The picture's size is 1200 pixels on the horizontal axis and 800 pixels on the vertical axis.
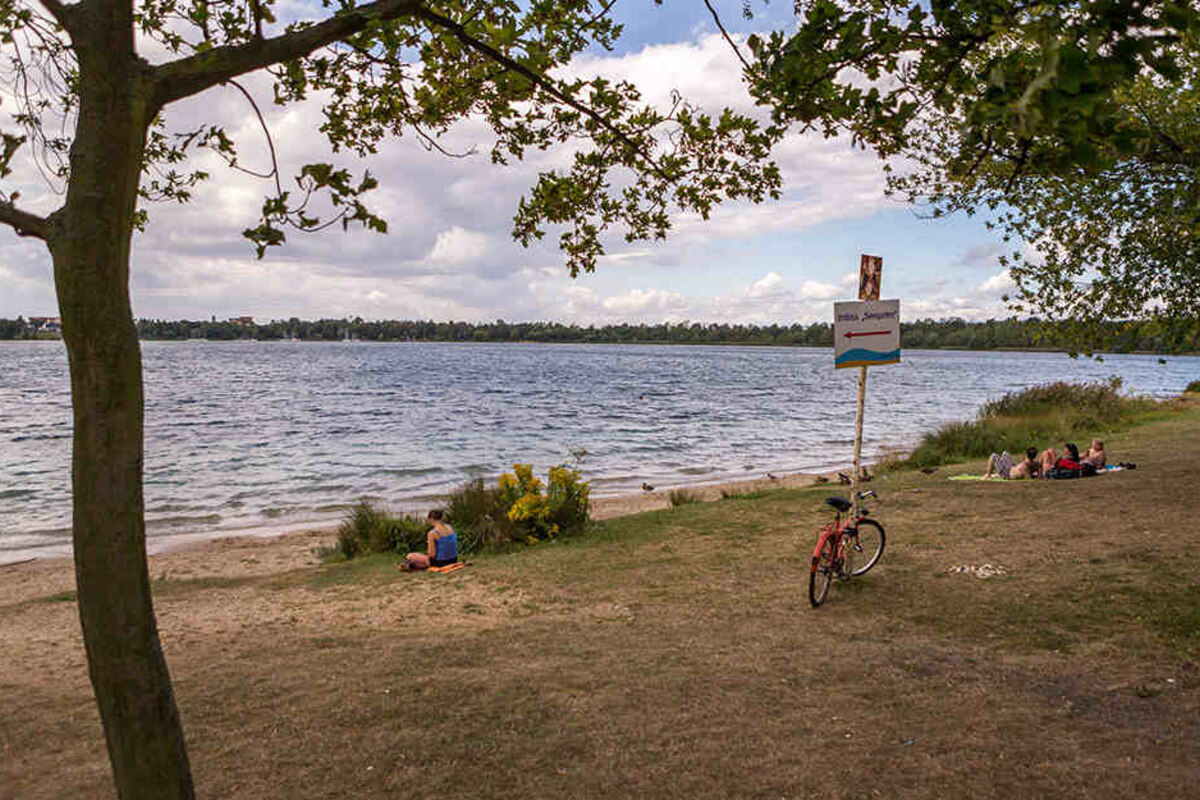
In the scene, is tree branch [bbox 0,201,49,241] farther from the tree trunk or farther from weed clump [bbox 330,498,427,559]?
weed clump [bbox 330,498,427,559]

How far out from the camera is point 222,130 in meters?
4.17

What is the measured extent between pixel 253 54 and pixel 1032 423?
1008 inches

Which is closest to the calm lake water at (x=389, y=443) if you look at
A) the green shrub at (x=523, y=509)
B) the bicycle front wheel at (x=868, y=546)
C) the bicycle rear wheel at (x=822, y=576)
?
the green shrub at (x=523, y=509)

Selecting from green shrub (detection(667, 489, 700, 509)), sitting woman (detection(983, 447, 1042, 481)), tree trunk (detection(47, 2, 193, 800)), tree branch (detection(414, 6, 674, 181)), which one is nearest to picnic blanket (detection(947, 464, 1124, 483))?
sitting woman (detection(983, 447, 1042, 481))

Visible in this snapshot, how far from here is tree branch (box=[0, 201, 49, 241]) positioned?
295 cm

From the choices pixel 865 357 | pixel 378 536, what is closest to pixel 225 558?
pixel 378 536

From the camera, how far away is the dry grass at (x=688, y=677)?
4.39 meters

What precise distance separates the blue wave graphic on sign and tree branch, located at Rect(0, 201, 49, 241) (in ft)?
21.8

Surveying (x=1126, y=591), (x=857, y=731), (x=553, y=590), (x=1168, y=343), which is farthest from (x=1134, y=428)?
(x=857, y=731)

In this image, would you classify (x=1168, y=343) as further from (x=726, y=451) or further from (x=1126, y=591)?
(x=726, y=451)

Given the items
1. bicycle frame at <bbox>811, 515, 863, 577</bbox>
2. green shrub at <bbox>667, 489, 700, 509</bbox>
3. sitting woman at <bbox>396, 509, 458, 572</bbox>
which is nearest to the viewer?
bicycle frame at <bbox>811, 515, 863, 577</bbox>

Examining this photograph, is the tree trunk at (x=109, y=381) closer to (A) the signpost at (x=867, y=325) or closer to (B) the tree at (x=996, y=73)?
(B) the tree at (x=996, y=73)

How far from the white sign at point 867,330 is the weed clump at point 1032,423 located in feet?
41.8

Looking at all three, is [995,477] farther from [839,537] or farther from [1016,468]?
[839,537]
